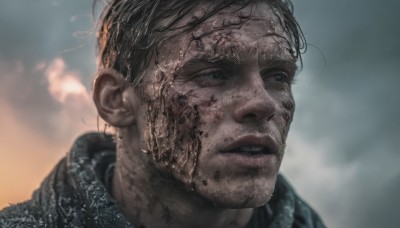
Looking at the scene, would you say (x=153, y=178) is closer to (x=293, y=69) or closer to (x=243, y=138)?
(x=243, y=138)

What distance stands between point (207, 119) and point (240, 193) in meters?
0.54

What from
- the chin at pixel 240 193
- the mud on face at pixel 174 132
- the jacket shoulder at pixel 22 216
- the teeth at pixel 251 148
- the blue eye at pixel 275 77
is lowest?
the chin at pixel 240 193

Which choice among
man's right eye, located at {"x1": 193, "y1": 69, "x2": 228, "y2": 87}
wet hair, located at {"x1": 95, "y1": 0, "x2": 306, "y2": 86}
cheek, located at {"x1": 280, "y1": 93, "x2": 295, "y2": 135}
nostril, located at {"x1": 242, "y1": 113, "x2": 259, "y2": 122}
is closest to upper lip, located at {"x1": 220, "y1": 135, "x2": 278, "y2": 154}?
nostril, located at {"x1": 242, "y1": 113, "x2": 259, "y2": 122}

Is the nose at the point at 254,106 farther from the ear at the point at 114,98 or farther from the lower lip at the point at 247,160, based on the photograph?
the ear at the point at 114,98

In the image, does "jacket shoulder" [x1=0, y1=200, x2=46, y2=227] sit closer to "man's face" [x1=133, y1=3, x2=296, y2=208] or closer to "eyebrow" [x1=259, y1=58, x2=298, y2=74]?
"man's face" [x1=133, y1=3, x2=296, y2=208]

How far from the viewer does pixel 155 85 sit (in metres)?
4.14

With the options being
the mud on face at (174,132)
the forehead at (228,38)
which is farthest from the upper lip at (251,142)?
the forehead at (228,38)

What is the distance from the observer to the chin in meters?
3.76

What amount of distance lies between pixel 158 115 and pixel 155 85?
0.22 metres

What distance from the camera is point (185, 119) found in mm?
3938

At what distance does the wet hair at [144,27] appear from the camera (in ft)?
13.5

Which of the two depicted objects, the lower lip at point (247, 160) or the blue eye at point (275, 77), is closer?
the lower lip at point (247, 160)

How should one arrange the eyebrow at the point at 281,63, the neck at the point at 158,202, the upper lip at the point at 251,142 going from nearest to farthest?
the upper lip at the point at 251,142
the eyebrow at the point at 281,63
the neck at the point at 158,202

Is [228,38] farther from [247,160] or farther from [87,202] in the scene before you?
[87,202]
